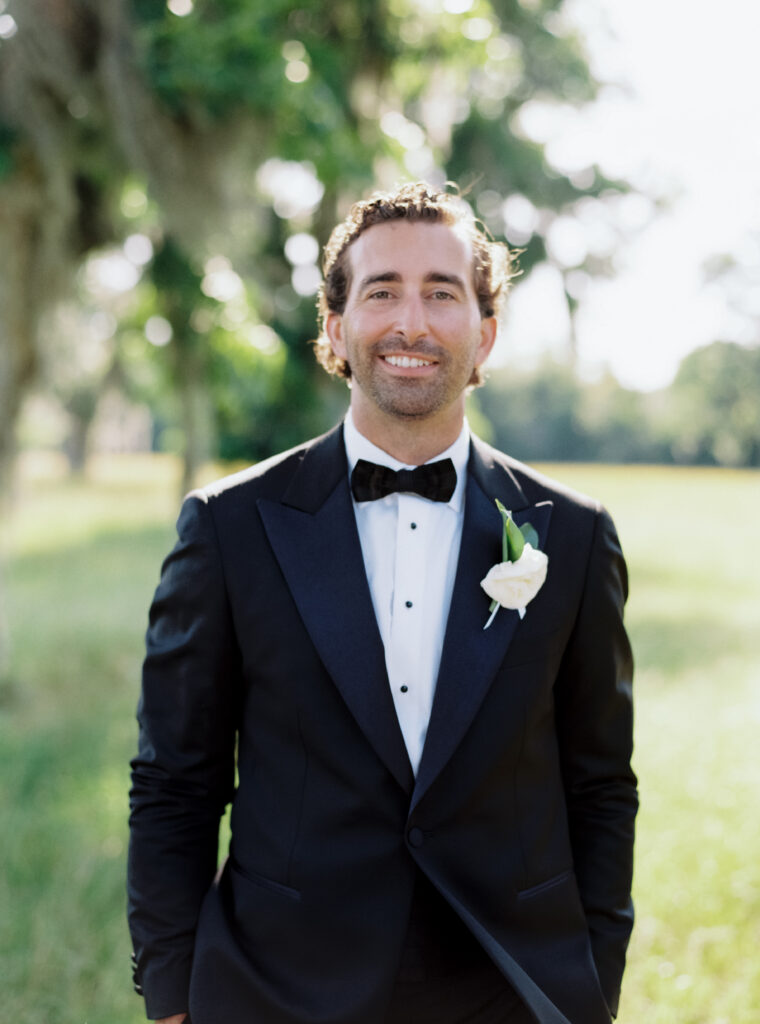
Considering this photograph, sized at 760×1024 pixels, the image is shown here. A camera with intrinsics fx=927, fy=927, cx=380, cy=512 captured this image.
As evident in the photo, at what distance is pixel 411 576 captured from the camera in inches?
71.6

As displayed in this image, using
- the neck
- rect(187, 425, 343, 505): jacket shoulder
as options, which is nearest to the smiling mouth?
the neck

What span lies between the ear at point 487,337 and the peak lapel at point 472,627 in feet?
0.95

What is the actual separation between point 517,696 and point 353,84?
256 inches

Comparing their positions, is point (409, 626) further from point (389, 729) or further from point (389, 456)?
point (389, 456)

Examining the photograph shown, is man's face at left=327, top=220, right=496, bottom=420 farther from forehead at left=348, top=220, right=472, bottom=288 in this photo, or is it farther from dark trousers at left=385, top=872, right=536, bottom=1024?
dark trousers at left=385, top=872, right=536, bottom=1024

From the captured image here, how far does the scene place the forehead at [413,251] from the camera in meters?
1.88

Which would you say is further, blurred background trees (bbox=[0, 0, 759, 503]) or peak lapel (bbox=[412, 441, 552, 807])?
blurred background trees (bbox=[0, 0, 759, 503])

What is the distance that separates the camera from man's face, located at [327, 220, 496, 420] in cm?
184

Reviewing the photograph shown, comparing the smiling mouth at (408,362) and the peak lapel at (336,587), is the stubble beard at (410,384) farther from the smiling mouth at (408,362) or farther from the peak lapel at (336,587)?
the peak lapel at (336,587)

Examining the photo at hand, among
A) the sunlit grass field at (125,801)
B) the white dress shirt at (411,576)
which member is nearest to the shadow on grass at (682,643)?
the sunlit grass field at (125,801)

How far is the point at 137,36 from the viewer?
4.52m

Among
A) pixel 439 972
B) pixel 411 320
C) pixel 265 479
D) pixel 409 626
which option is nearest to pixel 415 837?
pixel 439 972

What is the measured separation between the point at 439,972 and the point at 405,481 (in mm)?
934

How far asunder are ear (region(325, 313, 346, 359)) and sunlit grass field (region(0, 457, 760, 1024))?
2556 mm
